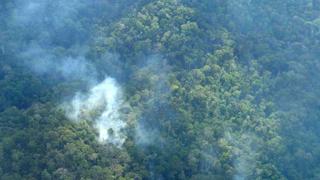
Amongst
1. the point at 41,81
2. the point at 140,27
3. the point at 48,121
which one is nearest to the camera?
the point at 48,121

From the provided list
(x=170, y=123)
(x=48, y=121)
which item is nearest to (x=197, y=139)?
(x=170, y=123)

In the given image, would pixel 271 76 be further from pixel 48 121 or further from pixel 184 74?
pixel 48 121

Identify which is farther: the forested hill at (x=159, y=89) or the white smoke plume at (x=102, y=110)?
the white smoke plume at (x=102, y=110)

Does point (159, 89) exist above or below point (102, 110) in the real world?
above

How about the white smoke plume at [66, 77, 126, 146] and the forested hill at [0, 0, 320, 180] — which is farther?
the white smoke plume at [66, 77, 126, 146]
